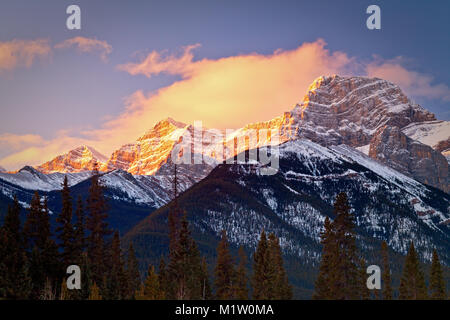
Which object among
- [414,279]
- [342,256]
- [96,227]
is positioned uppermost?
[96,227]

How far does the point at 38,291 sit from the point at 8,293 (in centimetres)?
784

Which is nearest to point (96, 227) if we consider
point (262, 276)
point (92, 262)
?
point (92, 262)

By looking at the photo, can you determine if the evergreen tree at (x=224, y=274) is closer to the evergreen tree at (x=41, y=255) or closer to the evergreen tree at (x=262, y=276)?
the evergreen tree at (x=262, y=276)

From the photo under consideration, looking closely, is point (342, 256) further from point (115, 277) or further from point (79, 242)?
point (79, 242)

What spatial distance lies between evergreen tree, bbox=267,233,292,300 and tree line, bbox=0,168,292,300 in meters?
0.16

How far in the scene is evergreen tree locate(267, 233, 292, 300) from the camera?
2827 inches

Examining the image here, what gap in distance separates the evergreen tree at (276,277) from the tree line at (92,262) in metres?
0.16

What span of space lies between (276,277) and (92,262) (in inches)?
968

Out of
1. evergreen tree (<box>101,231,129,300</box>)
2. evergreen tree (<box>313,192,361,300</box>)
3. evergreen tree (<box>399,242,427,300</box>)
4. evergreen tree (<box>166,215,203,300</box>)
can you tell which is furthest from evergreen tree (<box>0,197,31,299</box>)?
evergreen tree (<box>399,242,427,300</box>)

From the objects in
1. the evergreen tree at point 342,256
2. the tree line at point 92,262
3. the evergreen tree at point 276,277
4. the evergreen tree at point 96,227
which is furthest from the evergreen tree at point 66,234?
the evergreen tree at point 342,256

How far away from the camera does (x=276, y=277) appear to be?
74000mm
